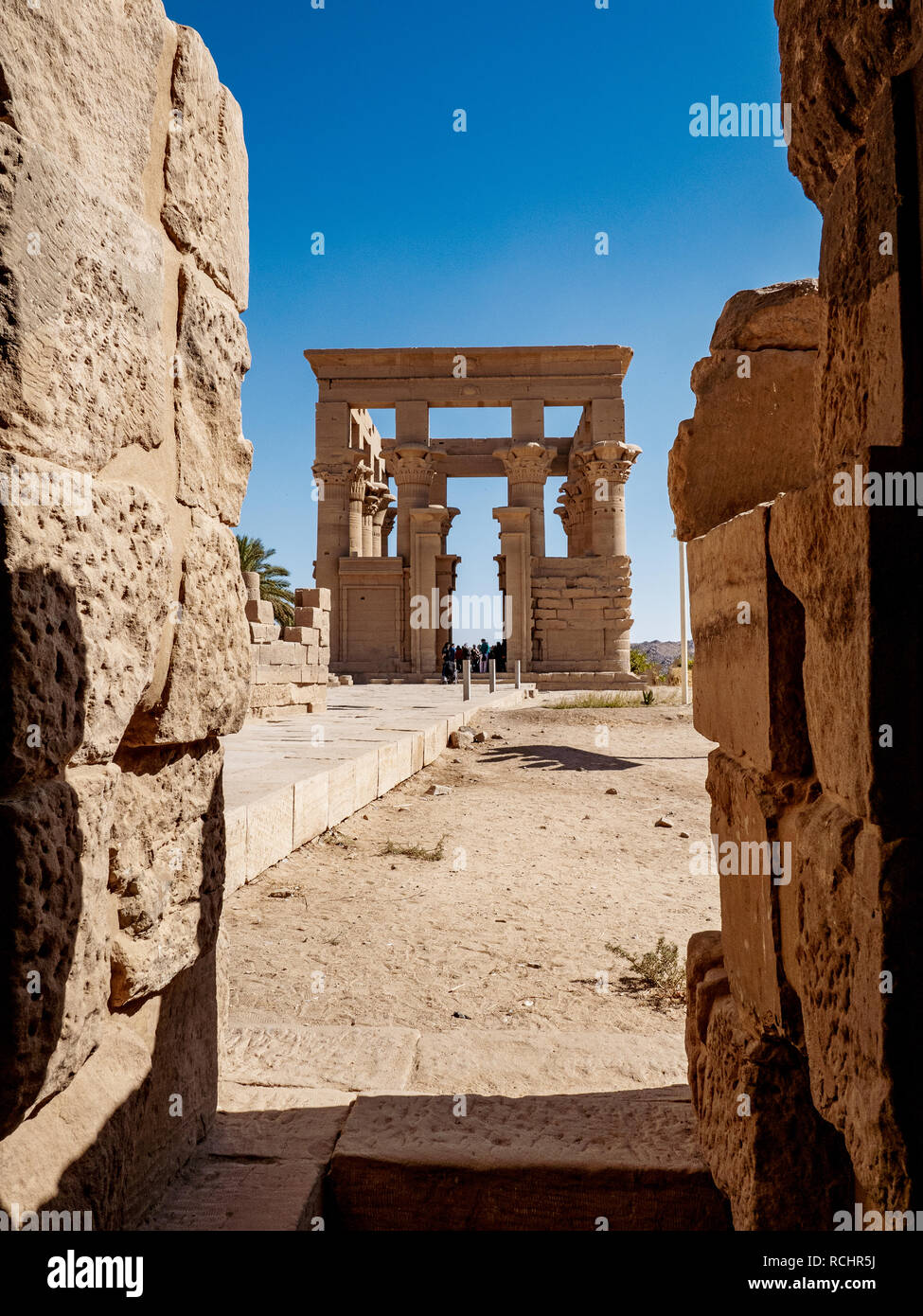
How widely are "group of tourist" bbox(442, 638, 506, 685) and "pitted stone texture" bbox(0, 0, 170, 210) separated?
20579 millimetres

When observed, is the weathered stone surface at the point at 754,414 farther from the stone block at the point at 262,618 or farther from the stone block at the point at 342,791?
the stone block at the point at 262,618

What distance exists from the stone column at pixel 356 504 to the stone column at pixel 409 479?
1.26 m

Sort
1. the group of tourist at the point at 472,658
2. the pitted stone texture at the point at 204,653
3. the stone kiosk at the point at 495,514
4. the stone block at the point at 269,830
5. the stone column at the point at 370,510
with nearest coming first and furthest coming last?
the pitted stone texture at the point at 204,653 → the stone block at the point at 269,830 → the group of tourist at the point at 472,658 → the stone kiosk at the point at 495,514 → the stone column at the point at 370,510

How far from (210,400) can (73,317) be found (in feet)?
2.08

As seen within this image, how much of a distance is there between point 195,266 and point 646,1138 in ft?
8.06

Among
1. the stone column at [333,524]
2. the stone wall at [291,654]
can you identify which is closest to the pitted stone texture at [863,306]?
the stone wall at [291,654]

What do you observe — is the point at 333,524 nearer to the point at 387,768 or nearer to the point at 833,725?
the point at 387,768

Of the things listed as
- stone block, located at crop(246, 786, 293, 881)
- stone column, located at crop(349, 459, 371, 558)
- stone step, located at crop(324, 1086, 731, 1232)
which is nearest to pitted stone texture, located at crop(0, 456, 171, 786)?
stone step, located at crop(324, 1086, 731, 1232)

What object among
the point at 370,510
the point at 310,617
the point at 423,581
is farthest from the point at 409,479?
the point at 310,617

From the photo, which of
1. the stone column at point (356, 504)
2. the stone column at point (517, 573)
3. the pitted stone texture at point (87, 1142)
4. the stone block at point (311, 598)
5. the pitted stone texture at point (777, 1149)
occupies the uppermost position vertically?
the stone column at point (356, 504)

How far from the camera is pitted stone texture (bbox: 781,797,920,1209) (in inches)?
49.6

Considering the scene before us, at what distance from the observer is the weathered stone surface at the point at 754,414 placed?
237cm

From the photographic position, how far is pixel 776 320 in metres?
2.37

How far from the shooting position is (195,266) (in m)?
2.08
